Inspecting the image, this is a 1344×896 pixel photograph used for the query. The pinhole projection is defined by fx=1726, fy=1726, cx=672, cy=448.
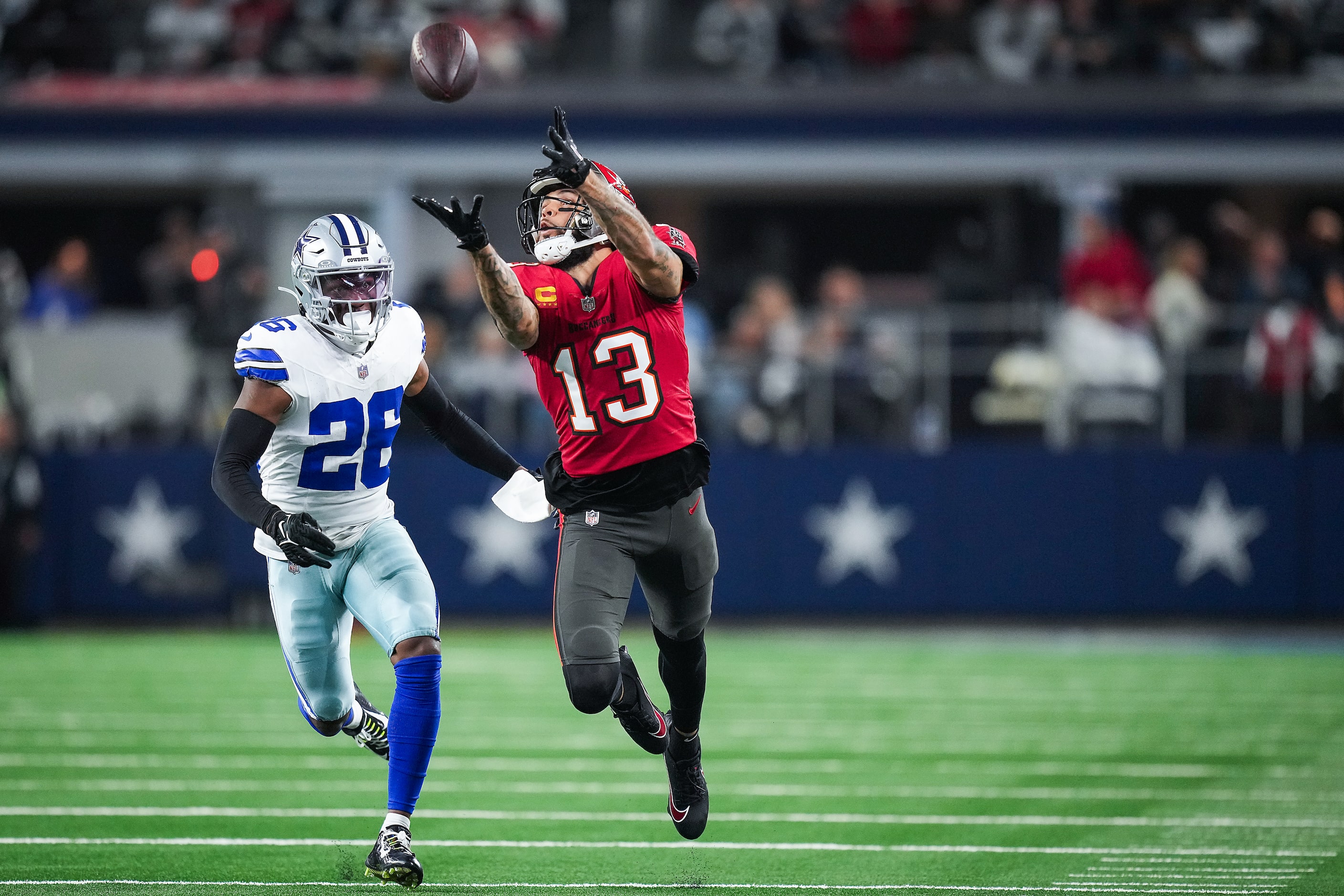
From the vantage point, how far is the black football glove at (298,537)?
4930 millimetres

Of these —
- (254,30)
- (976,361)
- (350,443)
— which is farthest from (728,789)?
(254,30)

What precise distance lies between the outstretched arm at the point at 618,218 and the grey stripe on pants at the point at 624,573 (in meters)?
0.72

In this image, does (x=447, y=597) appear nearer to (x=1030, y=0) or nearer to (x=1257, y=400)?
(x=1257, y=400)

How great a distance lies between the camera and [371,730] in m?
6.15

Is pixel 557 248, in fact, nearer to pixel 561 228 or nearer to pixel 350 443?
pixel 561 228

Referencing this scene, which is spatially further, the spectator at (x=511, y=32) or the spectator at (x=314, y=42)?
the spectator at (x=314, y=42)

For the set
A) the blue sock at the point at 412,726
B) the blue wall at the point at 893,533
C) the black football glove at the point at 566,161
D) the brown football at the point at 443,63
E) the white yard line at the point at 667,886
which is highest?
the brown football at the point at 443,63

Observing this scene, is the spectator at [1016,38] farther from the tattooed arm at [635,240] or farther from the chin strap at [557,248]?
the tattooed arm at [635,240]

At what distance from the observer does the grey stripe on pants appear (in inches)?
207

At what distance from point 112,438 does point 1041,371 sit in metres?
7.17

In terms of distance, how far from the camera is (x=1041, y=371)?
12.9 metres

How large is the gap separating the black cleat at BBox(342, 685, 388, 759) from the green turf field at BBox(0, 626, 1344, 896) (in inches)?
11.0

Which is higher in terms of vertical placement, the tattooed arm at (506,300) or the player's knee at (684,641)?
the tattooed arm at (506,300)

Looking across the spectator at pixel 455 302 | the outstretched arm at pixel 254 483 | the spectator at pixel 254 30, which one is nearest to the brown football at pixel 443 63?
the outstretched arm at pixel 254 483
